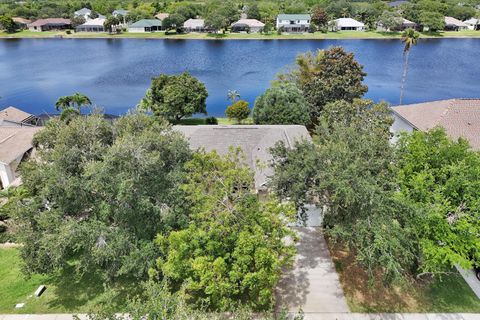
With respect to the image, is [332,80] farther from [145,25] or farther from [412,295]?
[145,25]

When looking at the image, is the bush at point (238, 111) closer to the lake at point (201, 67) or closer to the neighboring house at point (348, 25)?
the lake at point (201, 67)

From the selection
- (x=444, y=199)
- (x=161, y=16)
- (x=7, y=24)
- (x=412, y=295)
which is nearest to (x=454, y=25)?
(x=161, y=16)

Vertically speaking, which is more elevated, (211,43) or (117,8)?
(117,8)

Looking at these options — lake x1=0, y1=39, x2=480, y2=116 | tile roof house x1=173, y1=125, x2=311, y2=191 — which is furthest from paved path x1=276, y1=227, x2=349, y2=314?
lake x1=0, y1=39, x2=480, y2=116

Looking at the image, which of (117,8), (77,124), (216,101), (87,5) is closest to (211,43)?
(216,101)

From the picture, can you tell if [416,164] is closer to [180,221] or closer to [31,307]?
[180,221]

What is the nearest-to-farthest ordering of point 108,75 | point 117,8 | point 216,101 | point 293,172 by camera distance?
point 293,172 → point 216,101 → point 108,75 → point 117,8

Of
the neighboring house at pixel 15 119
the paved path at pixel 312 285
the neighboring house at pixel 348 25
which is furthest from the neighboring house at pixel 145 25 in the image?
the paved path at pixel 312 285
